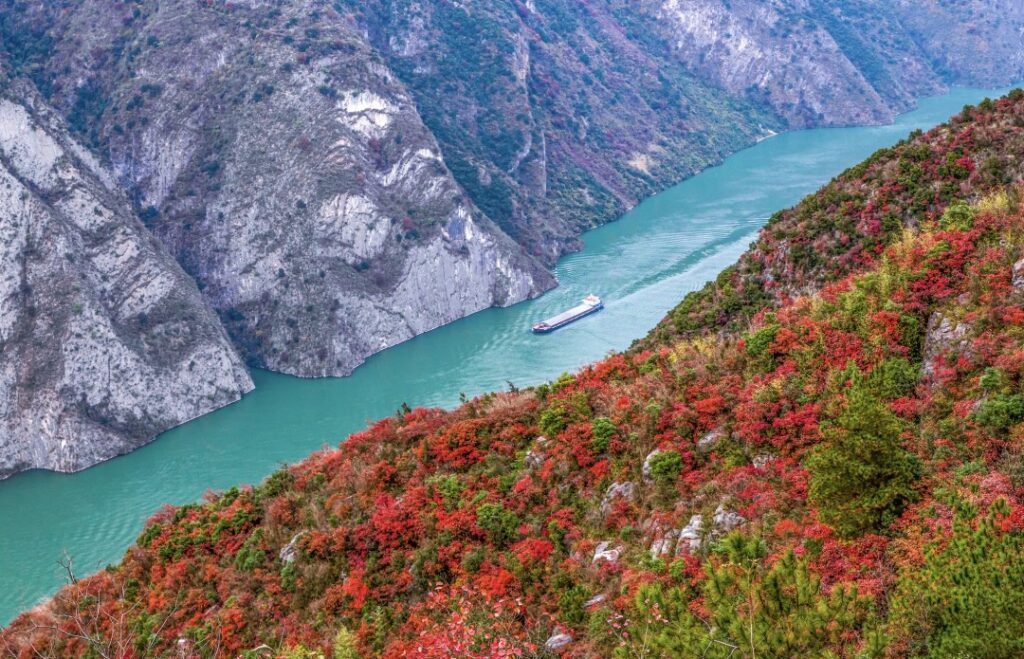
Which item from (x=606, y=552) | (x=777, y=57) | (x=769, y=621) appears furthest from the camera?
(x=777, y=57)

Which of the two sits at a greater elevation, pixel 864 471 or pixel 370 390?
pixel 864 471

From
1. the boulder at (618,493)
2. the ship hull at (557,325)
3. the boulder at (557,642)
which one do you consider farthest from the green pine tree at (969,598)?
the ship hull at (557,325)

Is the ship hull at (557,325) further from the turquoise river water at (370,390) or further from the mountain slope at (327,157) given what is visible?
the mountain slope at (327,157)

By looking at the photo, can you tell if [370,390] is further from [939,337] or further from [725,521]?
[725,521]

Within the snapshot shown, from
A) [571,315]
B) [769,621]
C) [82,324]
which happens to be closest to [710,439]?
[769,621]

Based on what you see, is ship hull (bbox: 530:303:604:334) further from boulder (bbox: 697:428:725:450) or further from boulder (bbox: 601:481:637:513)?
boulder (bbox: 697:428:725:450)

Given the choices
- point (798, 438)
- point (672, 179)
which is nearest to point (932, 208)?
point (798, 438)

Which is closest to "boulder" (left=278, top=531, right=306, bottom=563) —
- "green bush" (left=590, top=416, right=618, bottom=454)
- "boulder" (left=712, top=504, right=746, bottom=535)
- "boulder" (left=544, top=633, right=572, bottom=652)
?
"green bush" (left=590, top=416, right=618, bottom=454)
